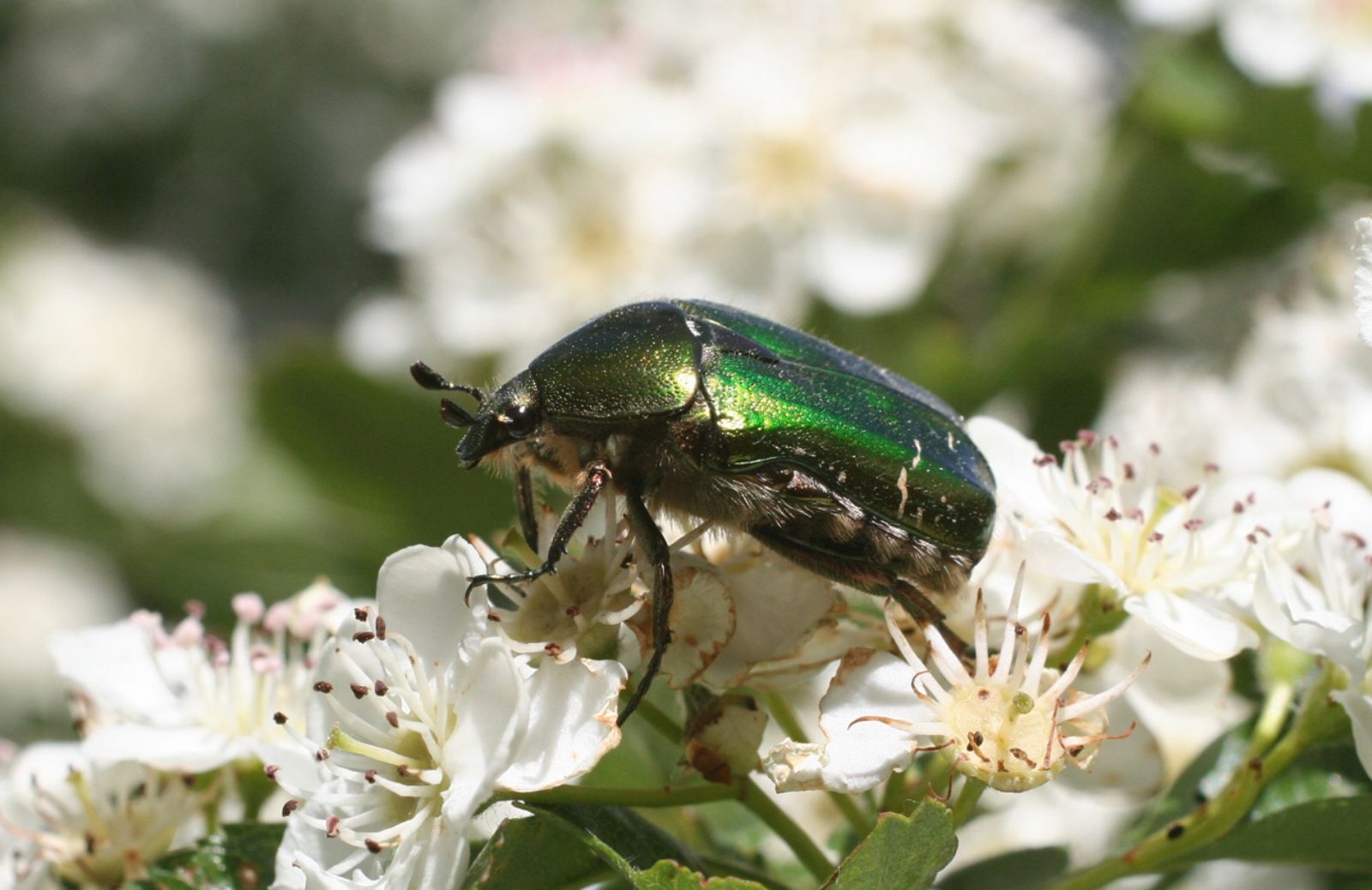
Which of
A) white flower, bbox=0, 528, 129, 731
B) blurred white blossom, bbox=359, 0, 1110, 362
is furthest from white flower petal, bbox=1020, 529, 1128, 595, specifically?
white flower, bbox=0, 528, 129, 731

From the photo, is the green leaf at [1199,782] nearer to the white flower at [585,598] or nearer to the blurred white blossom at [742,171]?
the white flower at [585,598]

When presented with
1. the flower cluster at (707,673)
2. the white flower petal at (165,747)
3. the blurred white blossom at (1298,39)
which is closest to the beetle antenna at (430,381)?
the flower cluster at (707,673)

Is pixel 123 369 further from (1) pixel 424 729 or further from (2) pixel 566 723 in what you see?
(2) pixel 566 723

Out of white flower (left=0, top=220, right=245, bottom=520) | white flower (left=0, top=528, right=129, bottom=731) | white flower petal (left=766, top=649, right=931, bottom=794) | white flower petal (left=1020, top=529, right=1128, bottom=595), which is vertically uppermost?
white flower (left=0, top=220, right=245, bottom=520)

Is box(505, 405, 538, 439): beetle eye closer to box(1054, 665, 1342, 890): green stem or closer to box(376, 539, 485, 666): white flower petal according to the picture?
box(376, 539, 485, 666): white flower petal

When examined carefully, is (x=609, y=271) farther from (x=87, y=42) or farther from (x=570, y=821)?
(x=87, y=42)

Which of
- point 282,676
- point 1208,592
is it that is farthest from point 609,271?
point 1208,592

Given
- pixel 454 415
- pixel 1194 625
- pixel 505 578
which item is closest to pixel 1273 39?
pixel 1194 625
